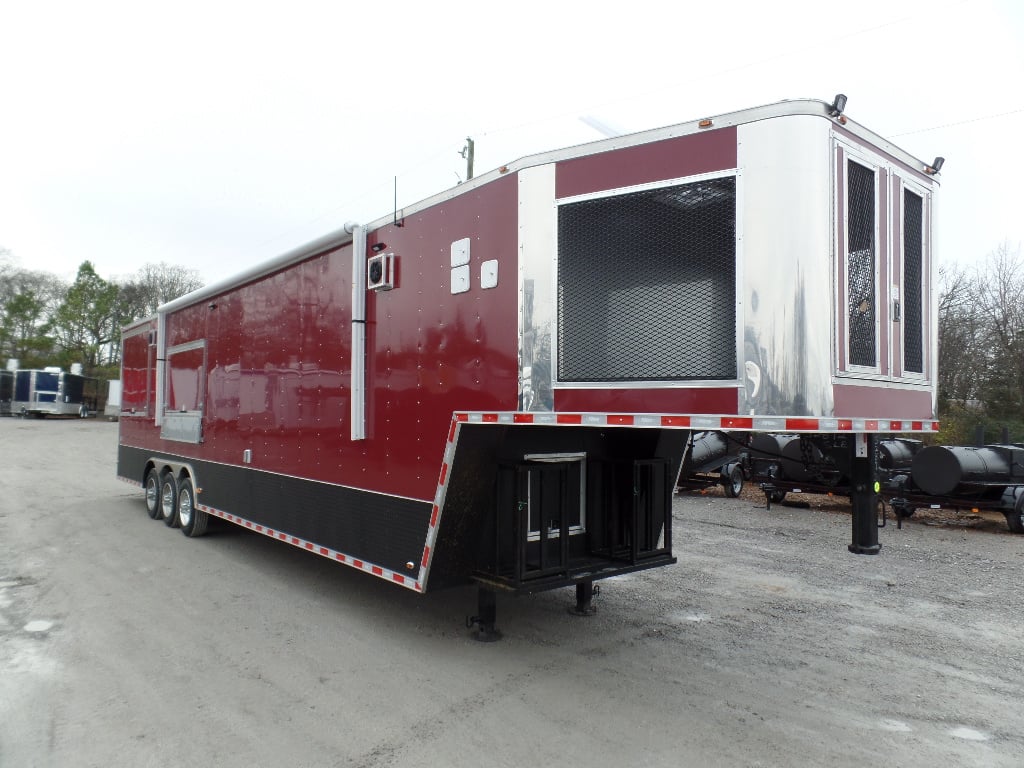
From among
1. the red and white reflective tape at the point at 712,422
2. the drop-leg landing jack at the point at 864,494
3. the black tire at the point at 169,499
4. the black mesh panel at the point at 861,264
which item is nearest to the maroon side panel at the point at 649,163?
the black mesh panel at the point at 861,264

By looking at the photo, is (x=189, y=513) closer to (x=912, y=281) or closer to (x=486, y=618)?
(x=486, y=618)

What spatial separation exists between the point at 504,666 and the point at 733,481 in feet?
37.0

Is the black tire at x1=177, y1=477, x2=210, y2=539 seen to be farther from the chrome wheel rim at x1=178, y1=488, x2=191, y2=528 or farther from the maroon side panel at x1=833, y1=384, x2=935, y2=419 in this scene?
the maroon side panel at x1=833, y1=384, x2=935, y2=419

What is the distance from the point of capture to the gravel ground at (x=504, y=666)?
3686 mm

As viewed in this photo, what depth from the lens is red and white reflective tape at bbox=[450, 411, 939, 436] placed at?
3.43 m

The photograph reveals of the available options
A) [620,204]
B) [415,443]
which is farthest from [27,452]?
[620,204]

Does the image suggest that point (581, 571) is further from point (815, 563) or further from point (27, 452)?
point (27, 452)

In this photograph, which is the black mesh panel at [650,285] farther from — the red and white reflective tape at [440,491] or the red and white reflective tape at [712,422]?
the red and white reflective tape at [440,491]

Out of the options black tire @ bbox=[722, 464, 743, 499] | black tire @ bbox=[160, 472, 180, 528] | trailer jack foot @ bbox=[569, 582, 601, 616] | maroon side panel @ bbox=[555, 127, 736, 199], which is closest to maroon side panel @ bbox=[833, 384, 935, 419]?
maroon side panel @ bbox=[555, 127, 736, 199]

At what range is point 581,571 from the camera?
5.03 metres

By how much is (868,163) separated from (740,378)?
1549mm

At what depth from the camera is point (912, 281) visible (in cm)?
453

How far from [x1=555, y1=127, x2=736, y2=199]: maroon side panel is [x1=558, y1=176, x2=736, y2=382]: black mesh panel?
83 millimetres

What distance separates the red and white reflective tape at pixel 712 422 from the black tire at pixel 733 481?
10568 mm
